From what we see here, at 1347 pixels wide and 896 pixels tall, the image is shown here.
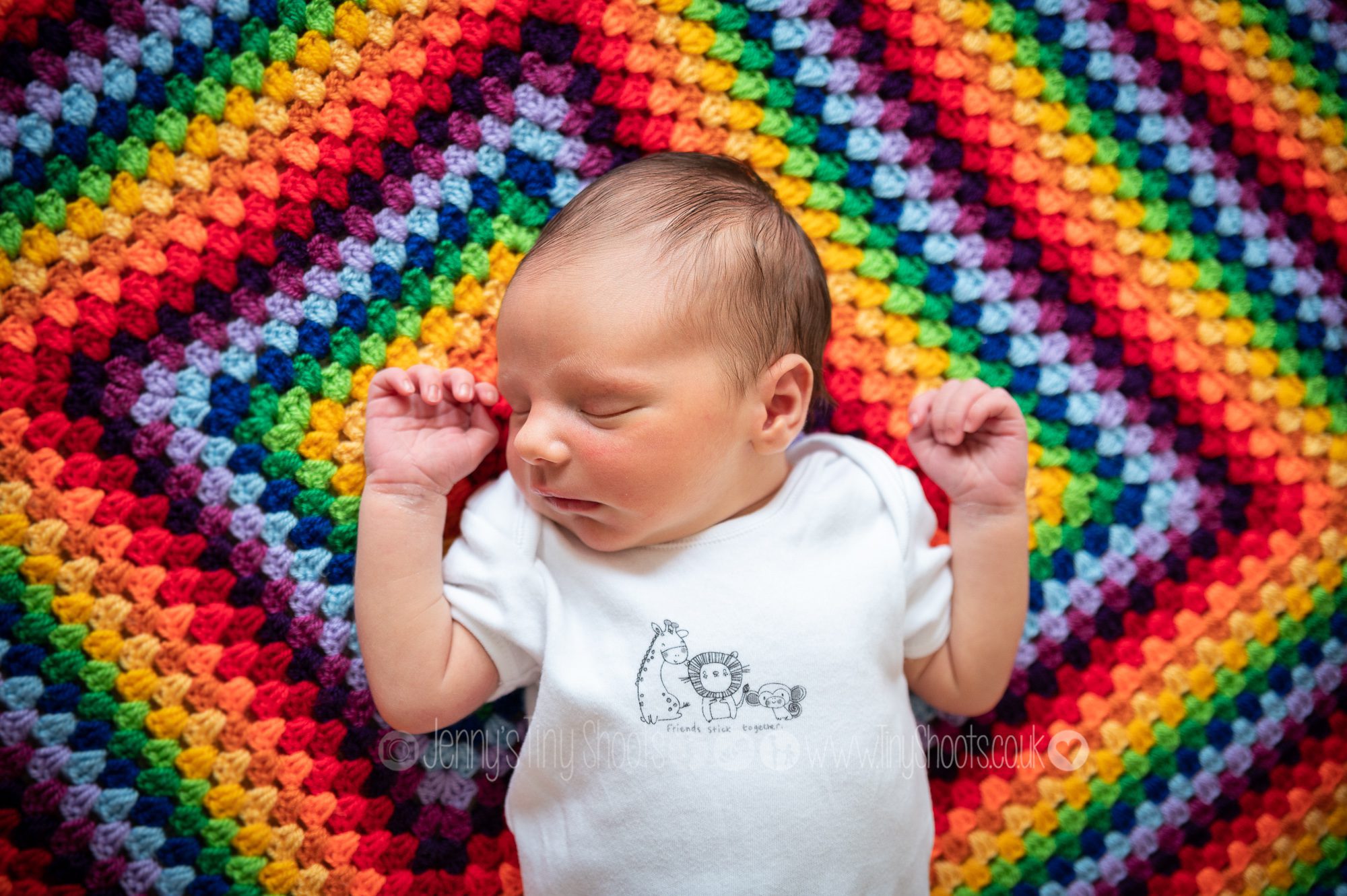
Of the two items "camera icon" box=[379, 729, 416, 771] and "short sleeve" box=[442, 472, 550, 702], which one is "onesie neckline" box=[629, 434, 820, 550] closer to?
"short sleeve" box=[442, 472, 550, 702]

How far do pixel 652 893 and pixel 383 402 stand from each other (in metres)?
0.53

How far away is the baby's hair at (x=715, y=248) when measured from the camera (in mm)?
830

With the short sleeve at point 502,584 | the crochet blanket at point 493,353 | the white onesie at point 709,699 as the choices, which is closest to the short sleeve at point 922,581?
the white onesie at point 709,699

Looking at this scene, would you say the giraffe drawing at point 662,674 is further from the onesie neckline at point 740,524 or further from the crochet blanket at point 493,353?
the crochet blanket at point 493,353

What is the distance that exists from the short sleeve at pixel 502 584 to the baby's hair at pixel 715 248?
9.6 inches

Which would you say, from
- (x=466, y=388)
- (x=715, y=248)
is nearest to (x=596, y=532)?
(x=466, y=388)

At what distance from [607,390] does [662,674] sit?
28 cm

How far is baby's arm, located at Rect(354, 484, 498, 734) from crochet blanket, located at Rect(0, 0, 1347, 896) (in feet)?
0.24

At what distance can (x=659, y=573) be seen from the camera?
0.91m

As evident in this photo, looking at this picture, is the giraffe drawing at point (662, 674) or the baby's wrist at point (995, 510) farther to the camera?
the baby's wrist at point (995, 510)

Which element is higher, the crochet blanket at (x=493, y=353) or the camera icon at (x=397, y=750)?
the crochet blanket at (x=493, y=353)

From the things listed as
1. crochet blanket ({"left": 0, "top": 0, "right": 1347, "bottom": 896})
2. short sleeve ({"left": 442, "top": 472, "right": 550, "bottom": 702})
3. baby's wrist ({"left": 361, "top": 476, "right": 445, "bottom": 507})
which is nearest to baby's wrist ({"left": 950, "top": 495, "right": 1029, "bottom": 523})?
crochet blanket ({"left": 0, "top": 0, "right": 1347, "bottom": 896})

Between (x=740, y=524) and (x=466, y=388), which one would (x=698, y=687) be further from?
(x=466, y=388)

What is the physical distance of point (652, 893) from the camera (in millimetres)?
852
